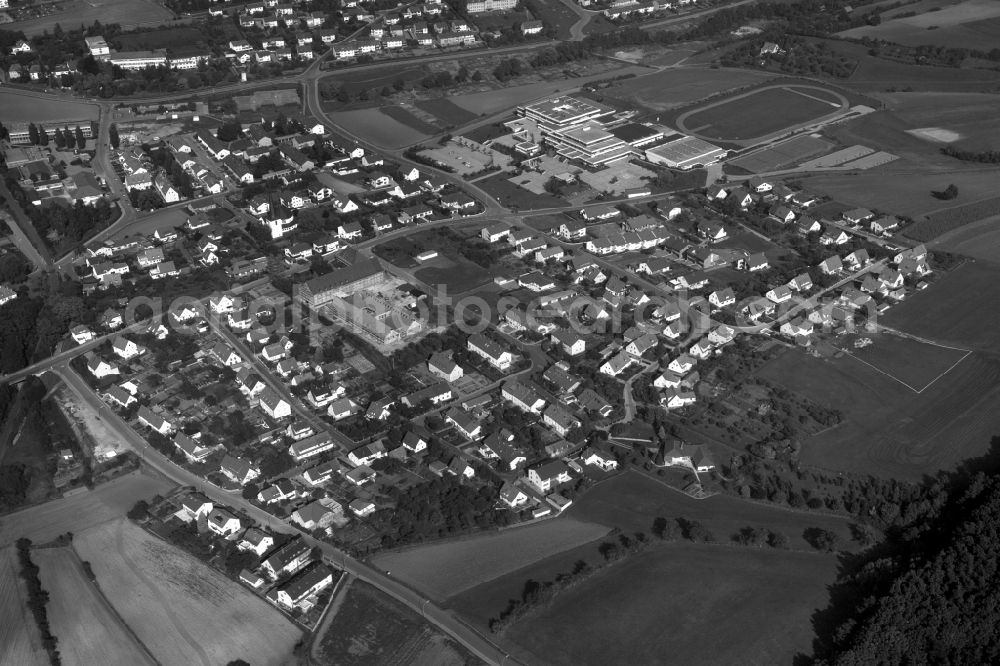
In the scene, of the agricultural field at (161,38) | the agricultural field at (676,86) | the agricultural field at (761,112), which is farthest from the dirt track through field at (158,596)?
the agricultural field at (161,38)

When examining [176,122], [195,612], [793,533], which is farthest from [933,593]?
[176,122]

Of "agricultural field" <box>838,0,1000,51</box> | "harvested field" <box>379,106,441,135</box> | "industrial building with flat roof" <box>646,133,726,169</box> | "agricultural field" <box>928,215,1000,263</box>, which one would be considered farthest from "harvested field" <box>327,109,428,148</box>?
"agricultural field" <box>838,0,1000,51</box>

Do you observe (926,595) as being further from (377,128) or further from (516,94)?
(516,94)

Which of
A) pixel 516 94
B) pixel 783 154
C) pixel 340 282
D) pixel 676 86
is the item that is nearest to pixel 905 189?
pixel 783 154

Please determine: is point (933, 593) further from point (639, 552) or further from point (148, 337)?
point (148, 337)

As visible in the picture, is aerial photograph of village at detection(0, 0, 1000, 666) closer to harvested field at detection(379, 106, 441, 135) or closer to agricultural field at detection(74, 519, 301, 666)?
agricultural field at detection(74, 519, 301, 666)
